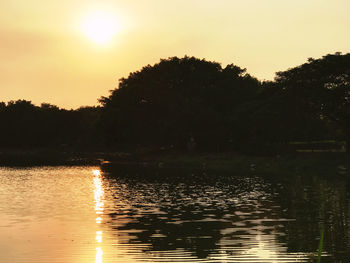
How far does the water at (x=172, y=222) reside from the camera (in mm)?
20984

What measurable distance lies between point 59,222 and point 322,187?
30.8 metres

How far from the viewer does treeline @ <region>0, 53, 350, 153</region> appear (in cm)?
8462

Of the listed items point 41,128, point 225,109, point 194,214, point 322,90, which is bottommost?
point 194,214

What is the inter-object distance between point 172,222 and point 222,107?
7923 cm

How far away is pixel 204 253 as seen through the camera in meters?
21.0

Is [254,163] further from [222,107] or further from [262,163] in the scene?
[222,107]

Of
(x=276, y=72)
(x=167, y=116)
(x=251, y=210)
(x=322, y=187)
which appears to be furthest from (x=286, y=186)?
(x=167, y=116)

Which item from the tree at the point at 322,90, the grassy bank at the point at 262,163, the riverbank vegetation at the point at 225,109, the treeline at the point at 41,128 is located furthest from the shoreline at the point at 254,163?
the treeline at the point at 41,128

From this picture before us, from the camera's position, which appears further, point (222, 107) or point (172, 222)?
point (222, 107)

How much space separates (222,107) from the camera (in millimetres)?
107750

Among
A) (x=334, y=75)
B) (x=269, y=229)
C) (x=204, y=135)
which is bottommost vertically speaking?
(x=269, y=229)

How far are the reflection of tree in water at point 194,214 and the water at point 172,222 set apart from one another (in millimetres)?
52

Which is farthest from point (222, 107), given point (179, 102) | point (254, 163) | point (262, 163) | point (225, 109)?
point (262, 163)

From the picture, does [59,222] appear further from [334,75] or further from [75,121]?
[75,121]
